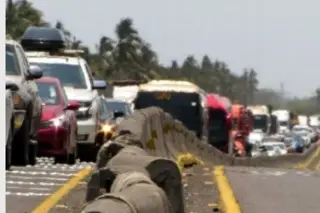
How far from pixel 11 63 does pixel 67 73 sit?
8017mm

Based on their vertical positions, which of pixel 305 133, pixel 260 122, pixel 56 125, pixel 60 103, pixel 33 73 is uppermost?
pixel 33 73

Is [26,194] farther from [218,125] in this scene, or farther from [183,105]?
[218,125]

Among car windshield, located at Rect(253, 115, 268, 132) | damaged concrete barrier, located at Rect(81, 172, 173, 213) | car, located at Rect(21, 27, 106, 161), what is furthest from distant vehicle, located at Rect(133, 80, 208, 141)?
car windshield, located at Rect(253, 115, 268, 132)

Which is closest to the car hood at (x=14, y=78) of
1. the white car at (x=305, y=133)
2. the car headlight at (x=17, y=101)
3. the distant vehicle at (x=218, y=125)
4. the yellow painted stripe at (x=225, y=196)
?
the car headlight at (x=17, y=101)

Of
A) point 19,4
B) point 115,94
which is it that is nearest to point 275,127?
point 19,4

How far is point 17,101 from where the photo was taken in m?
15.1

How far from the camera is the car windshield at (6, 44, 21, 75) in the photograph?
16147 mm

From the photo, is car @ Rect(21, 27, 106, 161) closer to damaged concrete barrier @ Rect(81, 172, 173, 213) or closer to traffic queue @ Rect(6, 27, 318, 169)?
traffic queue @ Rect(6, 27, 318, 169)

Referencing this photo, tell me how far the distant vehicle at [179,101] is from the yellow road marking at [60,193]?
1036 inches

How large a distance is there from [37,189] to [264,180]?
12.6 feet

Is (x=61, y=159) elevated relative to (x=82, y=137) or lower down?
lower down

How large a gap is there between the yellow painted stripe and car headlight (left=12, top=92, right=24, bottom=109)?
9.10 ft

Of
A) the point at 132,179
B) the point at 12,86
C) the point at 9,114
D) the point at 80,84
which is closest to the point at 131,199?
the point at 132,179

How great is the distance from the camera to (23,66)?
54.2 ft
